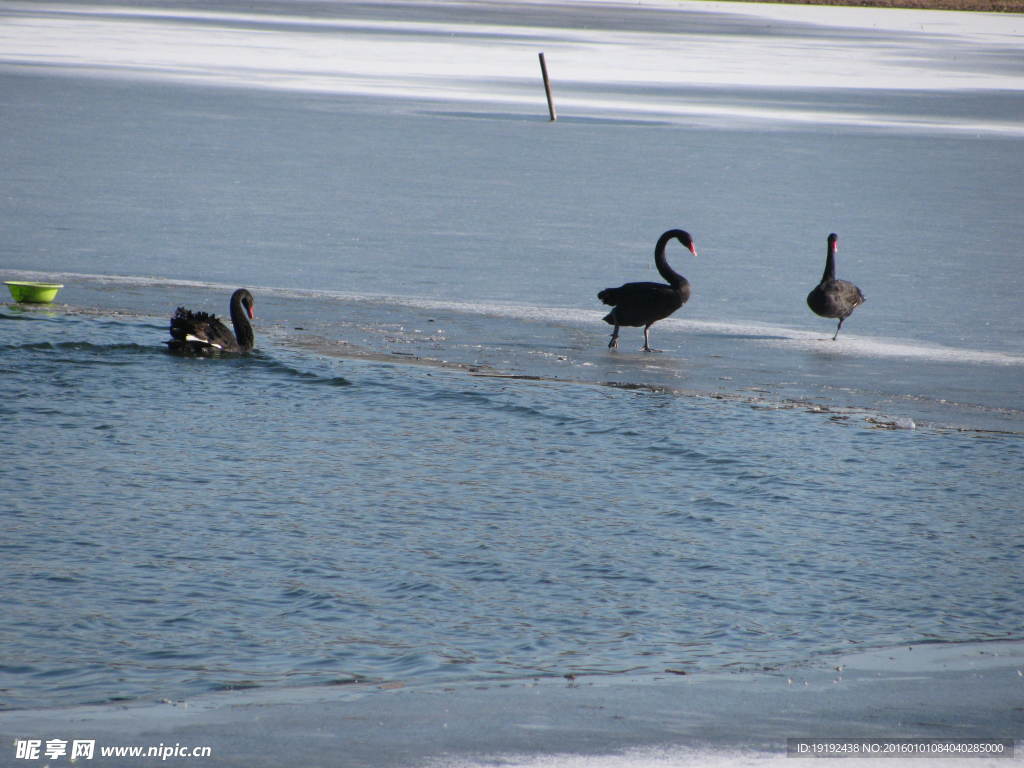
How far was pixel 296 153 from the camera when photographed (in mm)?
22656

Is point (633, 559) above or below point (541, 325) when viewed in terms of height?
below

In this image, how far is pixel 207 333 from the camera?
9.95 metres

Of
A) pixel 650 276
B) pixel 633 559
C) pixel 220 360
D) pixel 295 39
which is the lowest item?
pixel 633 559

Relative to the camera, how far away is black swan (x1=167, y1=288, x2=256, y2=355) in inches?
392

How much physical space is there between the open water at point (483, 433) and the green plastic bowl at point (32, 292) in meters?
0.14

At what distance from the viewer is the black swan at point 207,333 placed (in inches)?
392

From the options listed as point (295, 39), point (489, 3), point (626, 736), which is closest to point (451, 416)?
point (626, 736)

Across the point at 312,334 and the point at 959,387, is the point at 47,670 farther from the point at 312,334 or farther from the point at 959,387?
the point at 959,387

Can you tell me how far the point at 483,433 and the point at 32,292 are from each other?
4362 millimetres

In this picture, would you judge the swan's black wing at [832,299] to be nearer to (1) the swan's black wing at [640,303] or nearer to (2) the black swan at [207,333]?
(1) the swan's black wing at [640,303]

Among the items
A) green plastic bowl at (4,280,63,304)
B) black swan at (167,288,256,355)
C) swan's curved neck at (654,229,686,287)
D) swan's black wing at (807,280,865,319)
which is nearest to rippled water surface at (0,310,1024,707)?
black swan at (167,288,256,355)

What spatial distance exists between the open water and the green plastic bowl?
135mm

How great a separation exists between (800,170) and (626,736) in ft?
62.4

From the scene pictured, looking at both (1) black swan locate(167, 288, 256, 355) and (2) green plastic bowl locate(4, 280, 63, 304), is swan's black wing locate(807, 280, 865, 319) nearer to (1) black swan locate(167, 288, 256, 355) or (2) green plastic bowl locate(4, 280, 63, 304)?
(1) black swan locate(167, 288, 256, 355)
